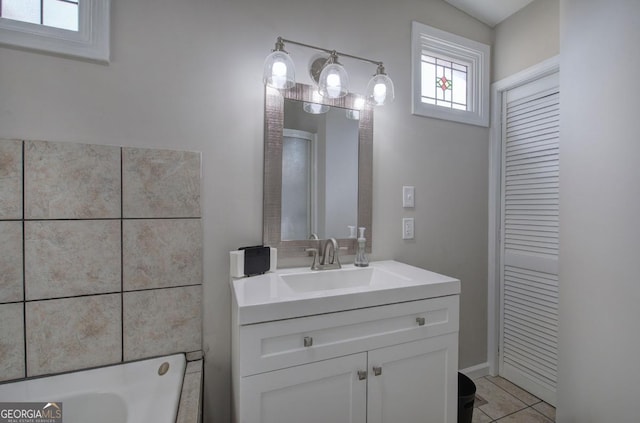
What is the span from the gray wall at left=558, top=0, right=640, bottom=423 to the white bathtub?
1.76 metres

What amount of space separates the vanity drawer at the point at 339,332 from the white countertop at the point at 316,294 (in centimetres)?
2

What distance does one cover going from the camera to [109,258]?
1.17m

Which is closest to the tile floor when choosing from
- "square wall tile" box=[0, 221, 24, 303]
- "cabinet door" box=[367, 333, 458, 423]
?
"cabinet door" box=[367, 333, 458, 423]

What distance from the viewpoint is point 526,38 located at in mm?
1839

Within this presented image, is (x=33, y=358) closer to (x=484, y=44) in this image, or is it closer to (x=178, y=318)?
(x=178, y=318)

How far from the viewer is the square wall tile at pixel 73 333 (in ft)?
3.53

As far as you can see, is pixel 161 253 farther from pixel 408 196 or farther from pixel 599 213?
pixel 599 213

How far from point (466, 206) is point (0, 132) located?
7.91ft

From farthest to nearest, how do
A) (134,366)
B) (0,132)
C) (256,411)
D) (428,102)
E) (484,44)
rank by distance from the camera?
1. (484,44)
2. (428,102)
3. (134,366)
4. (0,132)
5. (256,411)

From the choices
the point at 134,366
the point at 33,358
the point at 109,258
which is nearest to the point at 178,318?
the point at 134,366

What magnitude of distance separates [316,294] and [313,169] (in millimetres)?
690

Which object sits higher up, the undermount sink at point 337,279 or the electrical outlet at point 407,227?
the electrical outlet at point 407,227

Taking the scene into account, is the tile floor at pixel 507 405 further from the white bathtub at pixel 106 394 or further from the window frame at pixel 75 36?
the window frame at pixel 75 36

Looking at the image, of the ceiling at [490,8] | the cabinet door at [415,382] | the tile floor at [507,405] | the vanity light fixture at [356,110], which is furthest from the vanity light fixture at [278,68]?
the tile floor at [507,405]
